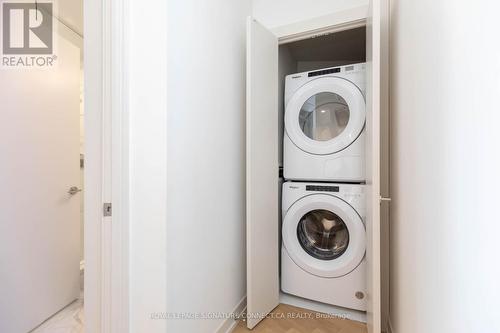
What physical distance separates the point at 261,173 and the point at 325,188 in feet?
1.53

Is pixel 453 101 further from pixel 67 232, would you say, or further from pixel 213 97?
→ pixel 67 232

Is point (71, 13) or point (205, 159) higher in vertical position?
point (71, 13)

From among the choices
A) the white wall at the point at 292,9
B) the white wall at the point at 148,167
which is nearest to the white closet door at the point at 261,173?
the white wall at the point at 292,9

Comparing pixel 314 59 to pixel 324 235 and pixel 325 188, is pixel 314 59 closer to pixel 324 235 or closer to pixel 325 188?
pixel 325 188

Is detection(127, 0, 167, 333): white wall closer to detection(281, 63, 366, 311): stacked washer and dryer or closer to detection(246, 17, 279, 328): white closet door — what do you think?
detection(246, 17, 279, 328): white closet door

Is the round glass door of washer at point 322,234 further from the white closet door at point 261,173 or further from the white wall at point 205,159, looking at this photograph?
the white wall at point 205,159

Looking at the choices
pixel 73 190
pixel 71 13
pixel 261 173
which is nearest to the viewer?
pixel 261 173

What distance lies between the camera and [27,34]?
1470 millimetres

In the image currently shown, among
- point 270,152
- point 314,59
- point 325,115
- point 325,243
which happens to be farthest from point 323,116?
point 314,59

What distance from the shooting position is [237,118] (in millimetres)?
1559

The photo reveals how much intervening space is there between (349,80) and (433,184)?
1116 mm

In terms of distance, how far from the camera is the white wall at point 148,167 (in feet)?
3.06

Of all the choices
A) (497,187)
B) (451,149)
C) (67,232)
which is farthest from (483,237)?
(67,232)

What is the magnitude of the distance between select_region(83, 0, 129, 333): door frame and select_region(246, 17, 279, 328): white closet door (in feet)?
2.38
